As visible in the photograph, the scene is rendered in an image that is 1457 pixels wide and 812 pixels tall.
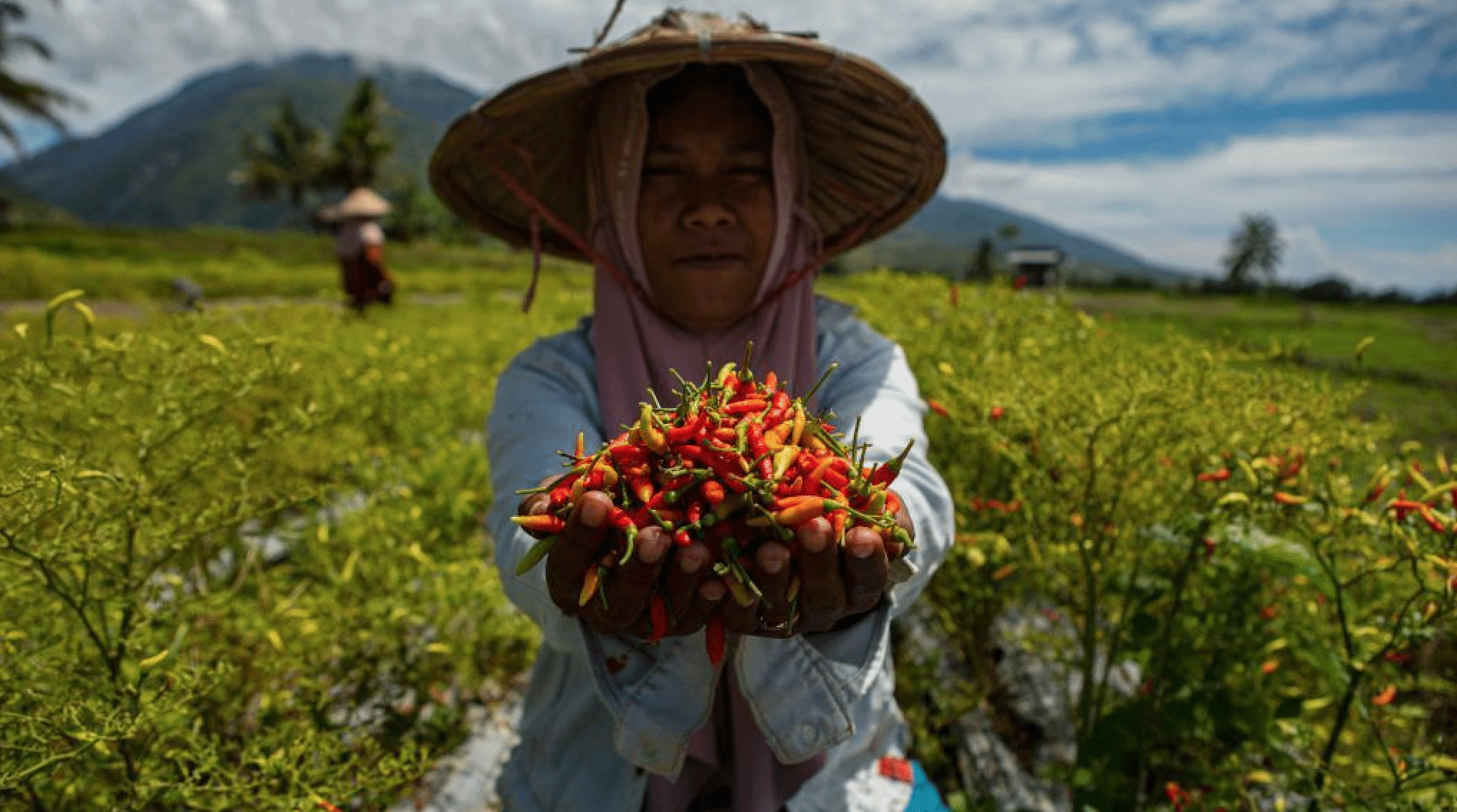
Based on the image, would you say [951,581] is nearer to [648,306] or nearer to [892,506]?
[648,306]

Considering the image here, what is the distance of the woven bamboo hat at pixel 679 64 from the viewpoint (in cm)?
167

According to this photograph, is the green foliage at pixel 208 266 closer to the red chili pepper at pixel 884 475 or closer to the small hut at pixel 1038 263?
the small hut at pixel 1038 263

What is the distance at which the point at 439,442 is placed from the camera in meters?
3.80

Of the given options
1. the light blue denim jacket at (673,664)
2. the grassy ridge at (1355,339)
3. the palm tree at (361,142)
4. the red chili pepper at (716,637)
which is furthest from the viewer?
the palm tree at (361,142)

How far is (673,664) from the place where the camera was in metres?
1.44

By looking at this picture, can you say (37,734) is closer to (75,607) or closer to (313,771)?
(75,607)

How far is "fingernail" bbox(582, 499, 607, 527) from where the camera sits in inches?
37.2

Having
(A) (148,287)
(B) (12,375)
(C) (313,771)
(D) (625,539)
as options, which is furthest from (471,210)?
(A) (148,287)

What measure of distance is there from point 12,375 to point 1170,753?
9.73 ft

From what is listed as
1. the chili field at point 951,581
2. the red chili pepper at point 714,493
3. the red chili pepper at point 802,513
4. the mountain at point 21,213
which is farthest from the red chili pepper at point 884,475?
the mountain at point 21,213

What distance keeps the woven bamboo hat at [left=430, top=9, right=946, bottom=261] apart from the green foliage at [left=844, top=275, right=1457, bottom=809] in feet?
2.11

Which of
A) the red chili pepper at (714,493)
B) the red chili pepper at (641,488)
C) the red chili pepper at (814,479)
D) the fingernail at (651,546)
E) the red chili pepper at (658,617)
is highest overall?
the red chili pepper at (814,479)

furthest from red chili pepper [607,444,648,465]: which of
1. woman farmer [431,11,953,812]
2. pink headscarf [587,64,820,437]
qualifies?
pink headscarf [587,64,820,437]

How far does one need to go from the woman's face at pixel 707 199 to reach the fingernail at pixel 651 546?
964 millimetres
